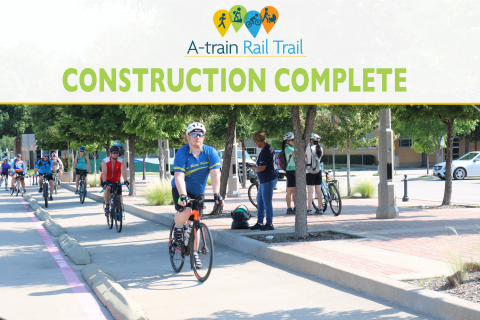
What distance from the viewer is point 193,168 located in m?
6.51

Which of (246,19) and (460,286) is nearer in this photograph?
(460,286)

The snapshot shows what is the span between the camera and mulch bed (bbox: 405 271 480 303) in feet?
15.4

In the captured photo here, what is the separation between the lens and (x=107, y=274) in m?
6.77

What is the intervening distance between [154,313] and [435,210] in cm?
977

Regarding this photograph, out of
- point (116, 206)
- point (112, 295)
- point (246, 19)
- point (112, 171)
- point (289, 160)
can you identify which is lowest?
point (112, 295)

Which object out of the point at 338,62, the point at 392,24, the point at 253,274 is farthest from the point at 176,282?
the point at 392,24

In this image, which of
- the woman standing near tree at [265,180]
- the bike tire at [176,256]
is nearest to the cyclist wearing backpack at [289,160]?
the woman standing near tree at [265,180]

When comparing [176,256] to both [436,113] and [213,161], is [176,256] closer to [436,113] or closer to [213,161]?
[213,161]

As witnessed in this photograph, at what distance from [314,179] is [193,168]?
6192 mm

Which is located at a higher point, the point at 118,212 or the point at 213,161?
the point at 213,161

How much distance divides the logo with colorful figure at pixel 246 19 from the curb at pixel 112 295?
460 cm

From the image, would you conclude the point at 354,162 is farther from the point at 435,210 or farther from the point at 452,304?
the point at 452,304

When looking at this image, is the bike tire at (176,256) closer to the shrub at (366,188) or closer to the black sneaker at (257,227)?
the black sneaker at (257,227)

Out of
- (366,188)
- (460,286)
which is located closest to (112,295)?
(460,286)
